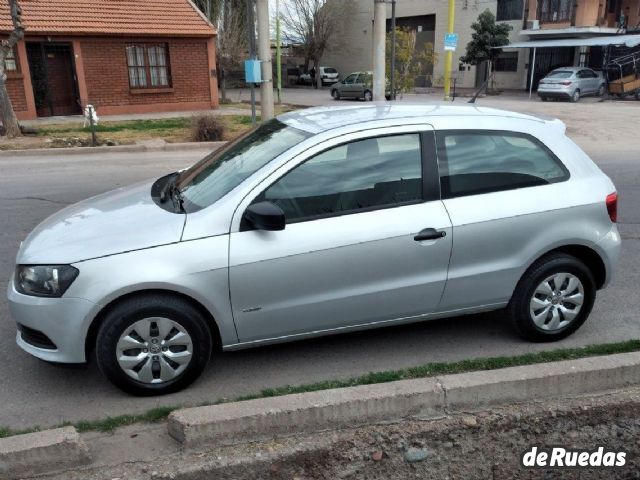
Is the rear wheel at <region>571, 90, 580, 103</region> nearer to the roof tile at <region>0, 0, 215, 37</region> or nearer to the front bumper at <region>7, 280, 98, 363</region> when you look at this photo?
the roof tile at <region>0, 0, 215, 37</region>

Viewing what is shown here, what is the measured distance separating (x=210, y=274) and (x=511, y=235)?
2.01 m

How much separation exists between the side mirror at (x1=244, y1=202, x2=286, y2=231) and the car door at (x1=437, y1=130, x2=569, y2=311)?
1153 millimetres

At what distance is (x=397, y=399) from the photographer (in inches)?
127

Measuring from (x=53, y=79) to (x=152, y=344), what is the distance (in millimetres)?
20745

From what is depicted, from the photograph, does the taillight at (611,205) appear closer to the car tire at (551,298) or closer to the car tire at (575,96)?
the car tire at (551,298)

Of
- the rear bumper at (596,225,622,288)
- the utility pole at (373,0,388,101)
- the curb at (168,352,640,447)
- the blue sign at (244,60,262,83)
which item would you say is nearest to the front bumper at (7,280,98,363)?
the curb at (168,352,640,447)

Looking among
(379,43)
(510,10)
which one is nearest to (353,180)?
(379,43)

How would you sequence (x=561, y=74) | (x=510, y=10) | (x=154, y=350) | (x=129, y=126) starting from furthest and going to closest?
(x=510, y=10) → (x=561, y=74) → (x=129, y=126) → (x=154, y=350)

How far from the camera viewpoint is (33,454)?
2824 mm

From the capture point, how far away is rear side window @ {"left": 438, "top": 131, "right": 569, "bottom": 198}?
12.9 ft

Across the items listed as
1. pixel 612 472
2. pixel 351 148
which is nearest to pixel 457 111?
pixel 351 148

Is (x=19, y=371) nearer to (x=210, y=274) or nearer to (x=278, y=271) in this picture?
(x=210, y=274)

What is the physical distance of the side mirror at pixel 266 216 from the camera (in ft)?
11.2

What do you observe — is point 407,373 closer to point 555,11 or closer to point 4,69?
point 4,69
